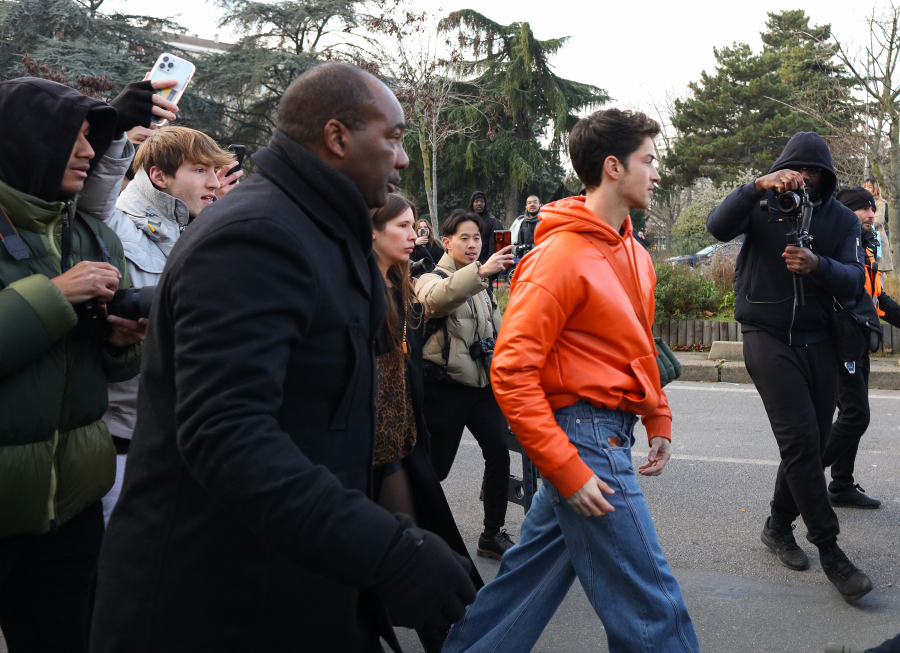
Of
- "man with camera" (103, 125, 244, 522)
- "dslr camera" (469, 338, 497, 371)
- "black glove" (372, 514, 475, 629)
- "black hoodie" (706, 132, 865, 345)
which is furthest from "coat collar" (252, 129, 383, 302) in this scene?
"black hoodie" (706, 132, 865, 345)

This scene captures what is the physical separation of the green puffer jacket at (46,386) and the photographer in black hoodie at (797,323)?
3.00 m

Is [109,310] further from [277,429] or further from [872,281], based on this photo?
[872,281]

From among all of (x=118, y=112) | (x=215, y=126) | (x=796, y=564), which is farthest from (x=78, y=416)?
(x=215, y=126)

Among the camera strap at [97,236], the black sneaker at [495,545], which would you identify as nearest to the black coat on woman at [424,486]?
the camera strap at [97,236]

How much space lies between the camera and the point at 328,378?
146 cm

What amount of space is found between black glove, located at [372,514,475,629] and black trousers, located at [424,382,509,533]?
9.19ft

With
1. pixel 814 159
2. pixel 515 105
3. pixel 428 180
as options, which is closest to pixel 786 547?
pixel 814 159

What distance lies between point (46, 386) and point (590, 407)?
5.00ft

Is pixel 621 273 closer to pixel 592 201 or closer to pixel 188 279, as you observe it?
pixel 592 201

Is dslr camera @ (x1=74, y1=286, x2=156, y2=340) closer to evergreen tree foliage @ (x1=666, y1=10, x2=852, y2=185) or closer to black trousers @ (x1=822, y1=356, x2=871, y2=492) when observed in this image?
black trousers @ (x1=822, y1=356, x2=871, y2=492)

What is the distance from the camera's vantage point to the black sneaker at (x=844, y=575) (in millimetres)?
3695

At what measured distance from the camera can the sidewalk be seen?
9.36 m

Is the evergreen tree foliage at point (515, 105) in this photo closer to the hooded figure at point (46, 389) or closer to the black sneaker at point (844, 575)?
the black sneaker at point (844, 575)

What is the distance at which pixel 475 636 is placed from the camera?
105 inches
